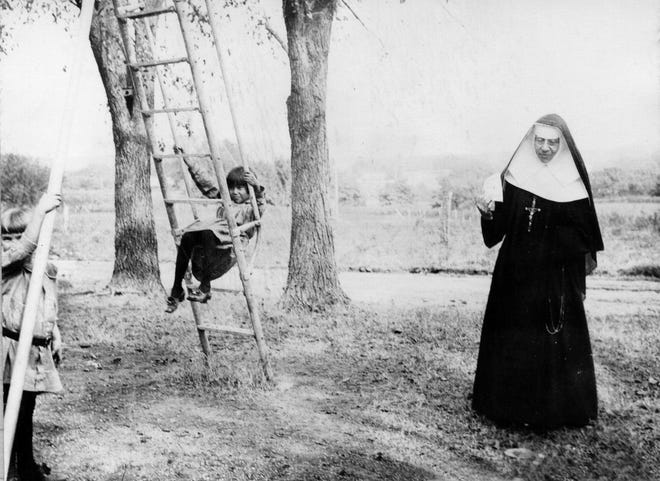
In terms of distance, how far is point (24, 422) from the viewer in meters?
2.39

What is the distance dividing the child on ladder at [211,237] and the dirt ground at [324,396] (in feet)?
2.03

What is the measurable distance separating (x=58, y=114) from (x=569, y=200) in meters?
2.75

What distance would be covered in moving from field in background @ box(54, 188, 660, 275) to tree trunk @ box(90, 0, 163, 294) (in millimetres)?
384

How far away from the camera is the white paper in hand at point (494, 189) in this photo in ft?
9.68

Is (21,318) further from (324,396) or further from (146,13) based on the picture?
(324,396)

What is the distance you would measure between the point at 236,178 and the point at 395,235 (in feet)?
11.0

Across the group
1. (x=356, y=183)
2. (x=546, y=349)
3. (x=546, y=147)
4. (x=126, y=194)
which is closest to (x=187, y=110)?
(x=546, y=147)

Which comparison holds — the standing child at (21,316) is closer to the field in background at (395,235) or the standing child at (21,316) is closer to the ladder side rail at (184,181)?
the ladder side rail at (184,181)

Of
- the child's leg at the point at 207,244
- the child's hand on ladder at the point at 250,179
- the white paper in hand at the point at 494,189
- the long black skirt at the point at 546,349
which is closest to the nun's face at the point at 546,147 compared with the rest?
the white paper in hand at the point at 494,189

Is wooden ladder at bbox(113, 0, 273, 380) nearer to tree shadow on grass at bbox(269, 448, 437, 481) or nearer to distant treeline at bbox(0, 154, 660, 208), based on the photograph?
distant treeline at bbox(0, 154, 660, 208)

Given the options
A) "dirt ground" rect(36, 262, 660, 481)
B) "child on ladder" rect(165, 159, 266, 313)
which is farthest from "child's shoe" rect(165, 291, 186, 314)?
"dirt ground" rect(36, 262, 660, 481)

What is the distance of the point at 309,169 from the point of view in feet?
15.8

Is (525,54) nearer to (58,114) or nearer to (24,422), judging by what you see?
(58,114)

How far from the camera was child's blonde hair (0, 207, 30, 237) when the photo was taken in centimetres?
222
